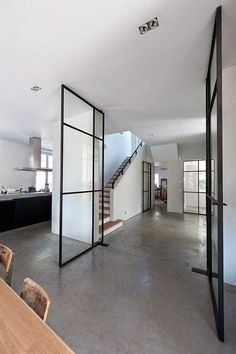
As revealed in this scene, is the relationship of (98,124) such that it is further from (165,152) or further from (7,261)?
(165,152)

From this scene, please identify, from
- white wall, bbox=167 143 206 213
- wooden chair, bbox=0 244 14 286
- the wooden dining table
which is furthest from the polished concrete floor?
white wall, bbox=167 143 206 213

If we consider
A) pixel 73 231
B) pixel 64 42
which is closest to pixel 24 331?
pixel 64 42

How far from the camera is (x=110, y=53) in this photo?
2.20 meters

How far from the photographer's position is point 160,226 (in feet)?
18.8

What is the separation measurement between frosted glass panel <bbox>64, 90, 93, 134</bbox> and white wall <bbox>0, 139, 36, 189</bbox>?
17.2 ft

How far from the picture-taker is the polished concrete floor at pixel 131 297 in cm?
164

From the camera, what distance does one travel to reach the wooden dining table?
0.71m

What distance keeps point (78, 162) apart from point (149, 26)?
275 centimetres

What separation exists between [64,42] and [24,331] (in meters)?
2.60

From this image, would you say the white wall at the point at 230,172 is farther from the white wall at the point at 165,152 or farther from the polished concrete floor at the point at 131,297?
the white wall at the point at 165,152

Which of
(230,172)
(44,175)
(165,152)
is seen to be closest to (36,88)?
(230,172)

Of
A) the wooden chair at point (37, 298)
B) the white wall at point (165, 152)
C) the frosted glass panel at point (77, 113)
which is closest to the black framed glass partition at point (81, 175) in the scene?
the frosted glass panel at point (77, 113)

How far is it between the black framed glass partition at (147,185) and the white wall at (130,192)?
0.41m

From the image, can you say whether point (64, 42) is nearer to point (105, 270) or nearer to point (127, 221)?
point (105, 270)
